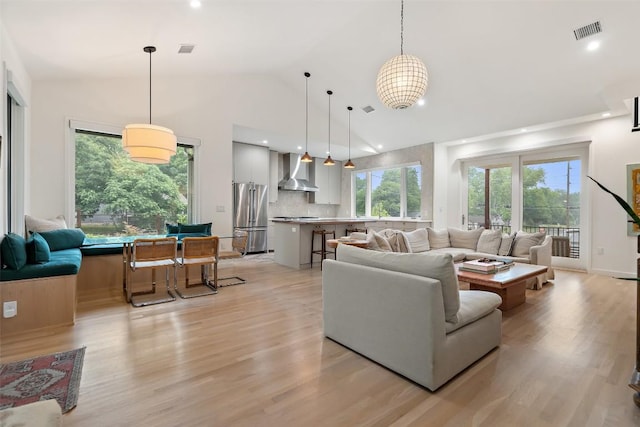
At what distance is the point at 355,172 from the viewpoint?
32.1 feet

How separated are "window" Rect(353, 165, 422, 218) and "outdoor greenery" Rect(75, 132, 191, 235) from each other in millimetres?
5424

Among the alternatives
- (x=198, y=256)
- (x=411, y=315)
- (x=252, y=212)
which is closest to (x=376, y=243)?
(x=411, y=315)

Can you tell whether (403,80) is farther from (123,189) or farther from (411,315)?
(123,189)

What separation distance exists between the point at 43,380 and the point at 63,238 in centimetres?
272

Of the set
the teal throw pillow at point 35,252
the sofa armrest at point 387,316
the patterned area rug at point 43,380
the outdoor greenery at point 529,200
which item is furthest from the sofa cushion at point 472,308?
the outdoor greenery at point 529,200

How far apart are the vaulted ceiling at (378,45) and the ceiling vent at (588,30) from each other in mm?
51

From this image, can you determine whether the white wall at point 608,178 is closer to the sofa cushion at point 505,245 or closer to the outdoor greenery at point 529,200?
the outdoor greenery at point 529,200

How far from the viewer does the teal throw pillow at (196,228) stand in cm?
535

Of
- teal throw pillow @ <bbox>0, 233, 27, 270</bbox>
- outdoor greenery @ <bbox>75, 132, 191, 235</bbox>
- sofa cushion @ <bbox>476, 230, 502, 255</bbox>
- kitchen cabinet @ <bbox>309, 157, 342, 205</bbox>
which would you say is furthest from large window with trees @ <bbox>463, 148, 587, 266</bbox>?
teal throw pillow @ <bbox>0, 233, 27, 270</bbox>

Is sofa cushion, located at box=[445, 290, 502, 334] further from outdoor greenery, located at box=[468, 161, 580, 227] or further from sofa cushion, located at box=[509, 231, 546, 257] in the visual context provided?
outdoor greenery, located at box=[468, 161, 580, 227]

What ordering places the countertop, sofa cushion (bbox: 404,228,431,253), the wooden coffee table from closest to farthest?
the wooden coffee table, sofa cushion (bbox: 404,228,431,253), the countertop

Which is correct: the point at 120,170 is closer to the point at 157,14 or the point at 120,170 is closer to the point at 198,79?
the point at 198,79

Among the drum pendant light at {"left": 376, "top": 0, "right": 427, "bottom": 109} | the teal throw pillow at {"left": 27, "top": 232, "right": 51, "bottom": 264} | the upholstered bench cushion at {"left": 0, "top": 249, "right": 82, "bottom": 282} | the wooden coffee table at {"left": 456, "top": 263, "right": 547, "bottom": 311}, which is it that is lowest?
the wooden coffee table at {"left": 456, "top": 263, "right": 547, "bottom": 311}

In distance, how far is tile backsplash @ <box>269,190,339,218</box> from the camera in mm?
8875
